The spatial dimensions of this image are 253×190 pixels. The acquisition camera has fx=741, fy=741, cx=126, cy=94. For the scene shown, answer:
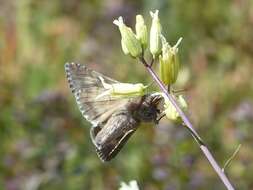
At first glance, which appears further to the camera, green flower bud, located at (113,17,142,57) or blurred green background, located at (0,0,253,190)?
blurred green background, located at (0,0,253,190)

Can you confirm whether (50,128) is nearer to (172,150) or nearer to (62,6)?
(172,150)

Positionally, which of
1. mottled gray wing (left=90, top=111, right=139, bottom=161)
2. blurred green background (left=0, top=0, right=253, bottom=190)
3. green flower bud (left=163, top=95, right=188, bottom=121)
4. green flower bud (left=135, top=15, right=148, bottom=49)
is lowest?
blurred green background (left=0, top=0, right=253, bottom=190)

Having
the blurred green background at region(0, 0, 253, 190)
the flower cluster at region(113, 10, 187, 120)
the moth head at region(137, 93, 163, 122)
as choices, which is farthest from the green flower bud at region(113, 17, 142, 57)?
the blurred green background at region(0, 0, 253, 190)

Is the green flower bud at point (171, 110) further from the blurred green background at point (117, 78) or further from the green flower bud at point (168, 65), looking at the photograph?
the blurred green background at point (117, 78)

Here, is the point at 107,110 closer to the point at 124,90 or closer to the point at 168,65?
the point at 124,90

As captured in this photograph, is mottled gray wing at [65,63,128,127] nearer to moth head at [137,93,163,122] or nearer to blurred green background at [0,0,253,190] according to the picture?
moth head at [137,93,163,122]

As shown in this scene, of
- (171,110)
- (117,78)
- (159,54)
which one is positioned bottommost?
(117,78)

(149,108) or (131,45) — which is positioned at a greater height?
(131,45)

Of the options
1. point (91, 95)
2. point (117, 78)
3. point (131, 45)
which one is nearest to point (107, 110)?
point (91, 95)
